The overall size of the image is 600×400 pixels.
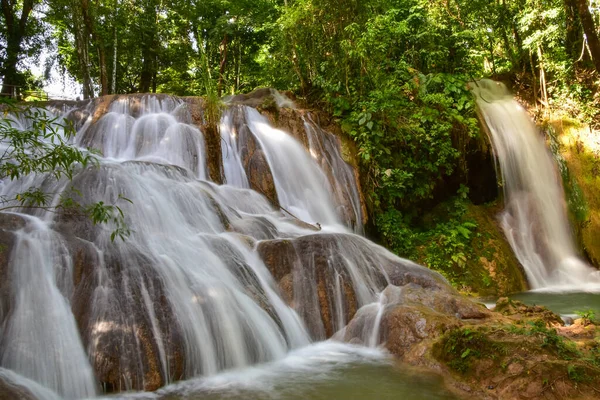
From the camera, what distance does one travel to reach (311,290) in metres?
5.64

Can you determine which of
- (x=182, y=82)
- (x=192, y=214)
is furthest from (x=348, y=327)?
(x=182, y=82)

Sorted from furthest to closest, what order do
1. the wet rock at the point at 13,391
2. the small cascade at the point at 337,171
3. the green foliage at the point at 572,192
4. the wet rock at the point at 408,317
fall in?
the green foliage at the point at 572,192, the small cascade at the point at 337,171, the wet rock at the point at 408,317, the wet rock at the point at 13,391

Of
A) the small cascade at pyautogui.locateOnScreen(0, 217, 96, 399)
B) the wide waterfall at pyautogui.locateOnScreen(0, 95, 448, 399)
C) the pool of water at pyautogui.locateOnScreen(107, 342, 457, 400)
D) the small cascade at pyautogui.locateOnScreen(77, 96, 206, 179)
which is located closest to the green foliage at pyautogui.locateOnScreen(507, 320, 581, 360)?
the pool of water at pyautogui.locateOnScreen(107, 342, 457, 400)

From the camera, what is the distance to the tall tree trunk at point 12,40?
55.1 feet

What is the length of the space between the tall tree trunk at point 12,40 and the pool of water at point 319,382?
1677 centimetres

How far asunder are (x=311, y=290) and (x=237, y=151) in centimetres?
438

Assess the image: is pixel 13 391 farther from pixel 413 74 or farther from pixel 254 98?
pixel 413 74

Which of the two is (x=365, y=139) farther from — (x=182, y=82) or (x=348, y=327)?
(x=182, y=82)

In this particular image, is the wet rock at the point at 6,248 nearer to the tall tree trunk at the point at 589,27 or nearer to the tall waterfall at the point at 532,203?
the tall tree trunk at the point at 589,27

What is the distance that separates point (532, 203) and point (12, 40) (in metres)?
18.3

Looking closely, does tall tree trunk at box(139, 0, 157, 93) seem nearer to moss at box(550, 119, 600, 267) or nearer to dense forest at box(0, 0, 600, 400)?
dense forest at box(0, 0, 600, 400)

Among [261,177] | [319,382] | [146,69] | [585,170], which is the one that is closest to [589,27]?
[261,177]

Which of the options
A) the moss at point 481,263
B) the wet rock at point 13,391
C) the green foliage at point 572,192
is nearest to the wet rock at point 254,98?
the moss at point 481,263

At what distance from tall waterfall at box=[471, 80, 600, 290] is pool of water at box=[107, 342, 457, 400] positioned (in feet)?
22.0
